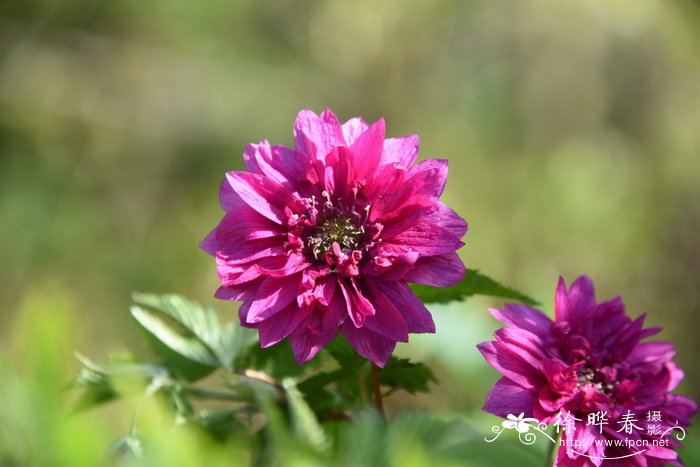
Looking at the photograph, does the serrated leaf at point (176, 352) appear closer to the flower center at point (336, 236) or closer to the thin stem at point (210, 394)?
the thin stem at point (210, 394)

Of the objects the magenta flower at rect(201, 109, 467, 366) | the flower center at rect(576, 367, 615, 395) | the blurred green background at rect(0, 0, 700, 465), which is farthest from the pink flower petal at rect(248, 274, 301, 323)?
the blurred green background at rect(0, 0, 700, 465)

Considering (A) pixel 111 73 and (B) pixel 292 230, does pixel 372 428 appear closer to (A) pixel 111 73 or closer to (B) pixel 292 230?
(B) pixel 292 230

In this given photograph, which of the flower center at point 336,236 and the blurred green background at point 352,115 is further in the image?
the blurred green background at point 352,115

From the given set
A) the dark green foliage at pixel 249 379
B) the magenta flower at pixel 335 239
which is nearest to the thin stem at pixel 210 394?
the dark green foliage at pixel 249 379

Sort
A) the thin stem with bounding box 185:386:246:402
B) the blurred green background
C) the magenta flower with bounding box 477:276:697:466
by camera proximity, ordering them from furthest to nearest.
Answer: the blurred green background, the thin stem with bounding box 185:386:246:402, the magenta flower with bounding box 477:276:697:466

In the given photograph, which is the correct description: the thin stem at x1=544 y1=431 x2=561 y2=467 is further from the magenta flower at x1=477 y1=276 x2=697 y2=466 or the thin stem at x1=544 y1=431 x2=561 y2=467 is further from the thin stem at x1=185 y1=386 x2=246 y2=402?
the thin stem at x1=185 y1=386 x2=246 y2=402

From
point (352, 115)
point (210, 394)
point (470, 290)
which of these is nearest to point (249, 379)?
point (210, 394)
